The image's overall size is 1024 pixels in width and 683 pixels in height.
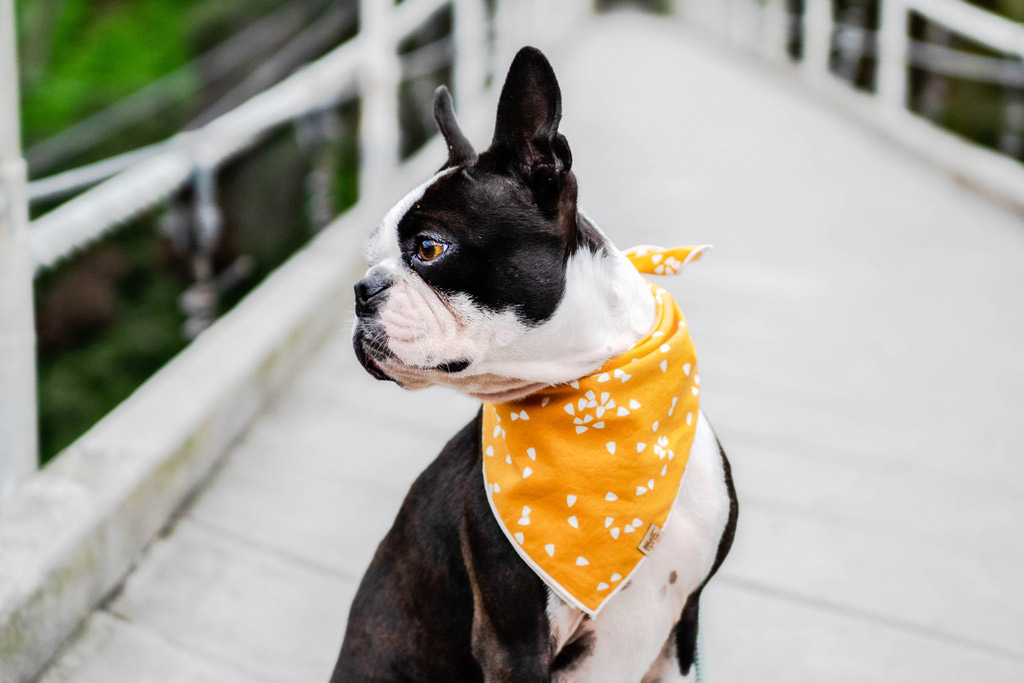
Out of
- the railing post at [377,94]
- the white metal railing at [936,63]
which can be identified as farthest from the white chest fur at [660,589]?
the white metal railing at [936,63]

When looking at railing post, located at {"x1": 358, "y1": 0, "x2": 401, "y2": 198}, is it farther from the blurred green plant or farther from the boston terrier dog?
the blurred green plant

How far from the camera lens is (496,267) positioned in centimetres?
124

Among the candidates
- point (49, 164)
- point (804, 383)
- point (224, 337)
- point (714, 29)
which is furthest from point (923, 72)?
point (49, 164)

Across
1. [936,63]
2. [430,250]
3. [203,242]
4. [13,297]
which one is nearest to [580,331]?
[430,250]

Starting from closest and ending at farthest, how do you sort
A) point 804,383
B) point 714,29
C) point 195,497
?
point 195,497
point 804,383
point 714,29

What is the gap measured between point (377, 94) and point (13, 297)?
103 inches

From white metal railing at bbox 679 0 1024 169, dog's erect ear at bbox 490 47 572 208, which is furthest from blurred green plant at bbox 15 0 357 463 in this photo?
dog's erect ear at bbox 490 47 572 208

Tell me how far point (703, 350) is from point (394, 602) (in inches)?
82.2

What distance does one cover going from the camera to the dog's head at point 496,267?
1236mm

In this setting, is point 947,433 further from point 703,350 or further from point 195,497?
point 195,497

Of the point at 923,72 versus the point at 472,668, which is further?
the point at 923,72

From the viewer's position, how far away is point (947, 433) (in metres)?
2.74

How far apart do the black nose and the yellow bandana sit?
10.4 inches

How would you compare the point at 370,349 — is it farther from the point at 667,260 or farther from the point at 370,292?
the point at 667,260
